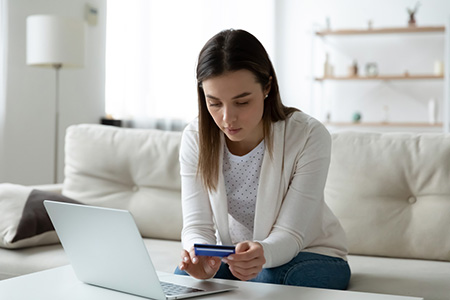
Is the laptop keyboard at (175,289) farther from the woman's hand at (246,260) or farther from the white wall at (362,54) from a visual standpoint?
the white wall at (362,54)

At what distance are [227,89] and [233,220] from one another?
1.31 feet

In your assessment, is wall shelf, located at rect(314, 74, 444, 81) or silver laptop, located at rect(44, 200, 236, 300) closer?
silver laptop, located at rect(44, 200, 236, 300)

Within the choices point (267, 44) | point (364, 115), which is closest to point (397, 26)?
point (364, 115)

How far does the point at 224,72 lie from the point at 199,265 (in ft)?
1.46

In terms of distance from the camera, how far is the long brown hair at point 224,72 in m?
1.40

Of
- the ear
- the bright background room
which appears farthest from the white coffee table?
the bright background room

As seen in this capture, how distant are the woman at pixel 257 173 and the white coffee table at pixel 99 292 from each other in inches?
6.6

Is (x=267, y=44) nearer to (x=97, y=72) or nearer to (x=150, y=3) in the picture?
(x=150, y=3)

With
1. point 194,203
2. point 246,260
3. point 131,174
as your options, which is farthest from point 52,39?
point 246,260

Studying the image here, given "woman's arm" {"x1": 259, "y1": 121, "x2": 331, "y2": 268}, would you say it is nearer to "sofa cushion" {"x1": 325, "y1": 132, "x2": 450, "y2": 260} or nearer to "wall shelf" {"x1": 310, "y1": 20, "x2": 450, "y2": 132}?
"sofa cushion" {"x1": 325, "y1": 132, "x2": 450, "y2": 260}

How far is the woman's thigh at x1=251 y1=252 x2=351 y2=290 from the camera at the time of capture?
4.58 feet

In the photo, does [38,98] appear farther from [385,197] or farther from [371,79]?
[371,79]

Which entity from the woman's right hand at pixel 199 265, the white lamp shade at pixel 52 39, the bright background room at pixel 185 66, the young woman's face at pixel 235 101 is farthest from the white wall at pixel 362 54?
the woman's right hand at pixel 199 265

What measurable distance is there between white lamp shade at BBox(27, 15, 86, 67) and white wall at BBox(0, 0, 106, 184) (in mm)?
398
